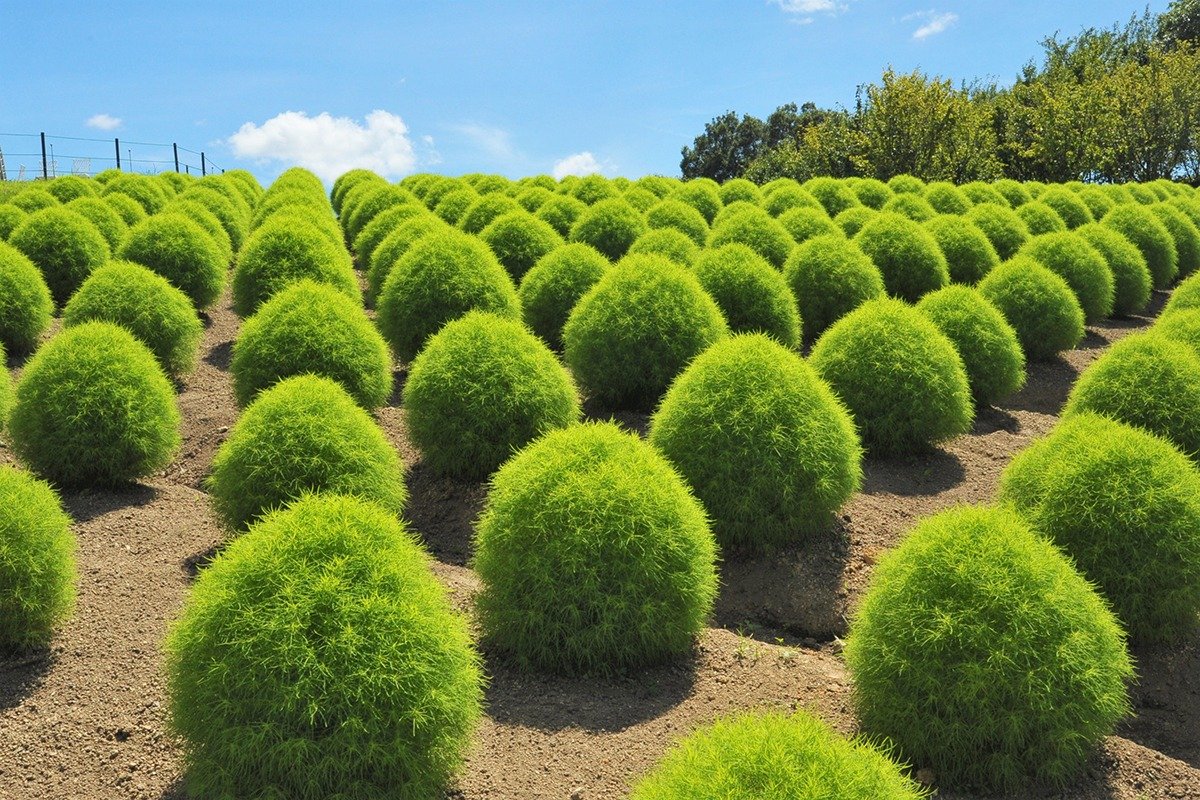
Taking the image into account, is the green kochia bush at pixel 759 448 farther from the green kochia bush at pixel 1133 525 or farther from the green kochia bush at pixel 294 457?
the green kochia bush at pixel 294 457

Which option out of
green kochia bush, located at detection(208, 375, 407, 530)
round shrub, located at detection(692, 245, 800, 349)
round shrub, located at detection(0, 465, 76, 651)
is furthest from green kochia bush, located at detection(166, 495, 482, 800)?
round shrub, located at detection(692, 245, 800, 349)

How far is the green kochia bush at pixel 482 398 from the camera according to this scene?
8.57 meters

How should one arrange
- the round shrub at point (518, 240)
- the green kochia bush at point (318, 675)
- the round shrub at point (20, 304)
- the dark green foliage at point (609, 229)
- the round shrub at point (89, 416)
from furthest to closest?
the dark green foliage at point (609, 229) → the round shrub at point (518, 240) → the round shrub at point (20, 304) → the round shrub at point (89, 416) → the green kochia bush at point (318, 675)

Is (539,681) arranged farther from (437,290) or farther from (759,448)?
(437,290)

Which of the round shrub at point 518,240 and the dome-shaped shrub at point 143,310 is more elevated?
the round shrub at point 518,240

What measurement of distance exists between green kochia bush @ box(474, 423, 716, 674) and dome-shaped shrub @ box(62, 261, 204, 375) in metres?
7.06

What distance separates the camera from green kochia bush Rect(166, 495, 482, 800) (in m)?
4.18

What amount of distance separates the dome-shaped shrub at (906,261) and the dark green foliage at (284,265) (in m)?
7.35

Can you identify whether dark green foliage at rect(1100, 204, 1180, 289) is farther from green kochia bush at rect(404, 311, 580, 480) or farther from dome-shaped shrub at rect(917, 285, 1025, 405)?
green kochia bush at rect(404, 311, 580, 480)

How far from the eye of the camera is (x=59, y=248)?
49.7ft

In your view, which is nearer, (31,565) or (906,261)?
(31,565)

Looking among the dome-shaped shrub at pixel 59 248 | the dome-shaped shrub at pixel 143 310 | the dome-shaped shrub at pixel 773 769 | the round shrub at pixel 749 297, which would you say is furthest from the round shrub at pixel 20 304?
the dome-shaped shrub at pixel 773 769

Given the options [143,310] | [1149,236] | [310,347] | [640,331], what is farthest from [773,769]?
[1149,236]

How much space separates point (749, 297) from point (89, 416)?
6.83m
